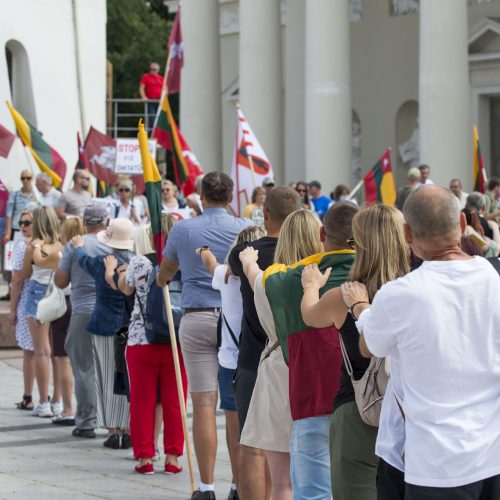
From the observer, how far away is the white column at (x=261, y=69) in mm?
28266

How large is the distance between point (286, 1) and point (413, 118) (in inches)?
165

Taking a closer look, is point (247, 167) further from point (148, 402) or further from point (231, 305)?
point (231, 305)

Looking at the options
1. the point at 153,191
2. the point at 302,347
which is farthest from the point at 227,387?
the point at 302,347

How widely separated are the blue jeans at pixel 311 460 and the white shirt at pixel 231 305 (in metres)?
1.55

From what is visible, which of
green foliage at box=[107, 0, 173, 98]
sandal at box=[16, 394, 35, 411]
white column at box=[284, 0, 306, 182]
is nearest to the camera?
sandal at box=[16, 394, 35, 411]

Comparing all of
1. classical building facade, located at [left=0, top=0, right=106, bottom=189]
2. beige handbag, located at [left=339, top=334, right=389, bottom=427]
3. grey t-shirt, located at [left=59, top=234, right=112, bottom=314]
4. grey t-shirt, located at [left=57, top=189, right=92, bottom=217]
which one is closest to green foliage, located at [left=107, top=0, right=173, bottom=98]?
classical building facade, located at [left=0, top=0, right=106, bottom=189]

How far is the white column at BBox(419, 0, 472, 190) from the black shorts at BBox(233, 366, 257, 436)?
673 inches

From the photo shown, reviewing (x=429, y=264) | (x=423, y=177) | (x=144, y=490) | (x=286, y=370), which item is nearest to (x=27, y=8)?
(x=423, y=177)

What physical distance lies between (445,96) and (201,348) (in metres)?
Answer: 16.6

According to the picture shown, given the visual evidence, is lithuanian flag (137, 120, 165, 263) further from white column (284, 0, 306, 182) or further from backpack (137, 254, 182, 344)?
white column (284, 0, 306, 182)

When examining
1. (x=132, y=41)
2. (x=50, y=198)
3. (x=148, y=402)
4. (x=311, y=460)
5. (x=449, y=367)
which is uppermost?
(x=132, y=41)

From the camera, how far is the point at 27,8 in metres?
25.7

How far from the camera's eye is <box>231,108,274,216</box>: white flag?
16844mm

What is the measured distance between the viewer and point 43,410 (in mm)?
10875
